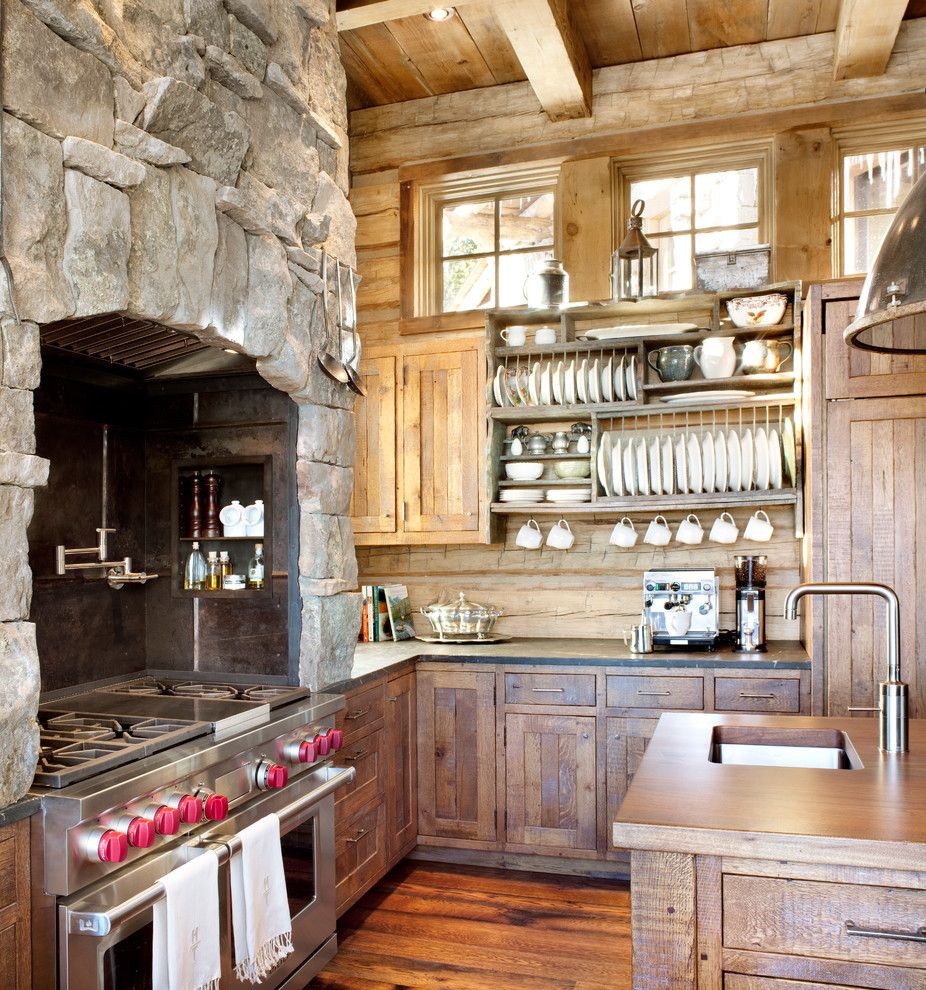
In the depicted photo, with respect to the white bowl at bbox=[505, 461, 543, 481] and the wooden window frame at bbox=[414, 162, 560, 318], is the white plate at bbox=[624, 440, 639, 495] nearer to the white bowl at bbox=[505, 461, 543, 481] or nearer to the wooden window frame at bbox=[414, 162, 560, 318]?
the white bowl at bbox=[505, 461, 543, 481]

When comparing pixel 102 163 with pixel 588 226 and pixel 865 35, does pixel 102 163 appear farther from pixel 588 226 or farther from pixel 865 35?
pixel 865 35

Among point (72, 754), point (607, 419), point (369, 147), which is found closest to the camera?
point (72, 754)

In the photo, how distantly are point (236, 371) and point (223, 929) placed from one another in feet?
5.43

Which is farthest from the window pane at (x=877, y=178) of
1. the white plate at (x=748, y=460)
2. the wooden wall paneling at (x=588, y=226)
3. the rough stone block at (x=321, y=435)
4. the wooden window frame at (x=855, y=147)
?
the rough stone block at (x=321, y=435)

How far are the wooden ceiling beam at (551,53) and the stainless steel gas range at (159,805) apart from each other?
99.9 inches

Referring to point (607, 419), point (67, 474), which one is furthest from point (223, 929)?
point (607, 419)

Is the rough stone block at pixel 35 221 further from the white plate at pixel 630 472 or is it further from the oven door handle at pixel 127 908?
the white plate at pixel 630 472

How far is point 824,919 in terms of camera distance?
150 cm

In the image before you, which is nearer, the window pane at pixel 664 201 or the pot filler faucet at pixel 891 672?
the pot filler faucet at pixel 891 672

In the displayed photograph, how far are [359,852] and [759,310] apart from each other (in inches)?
105

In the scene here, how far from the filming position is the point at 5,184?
1.79 metres

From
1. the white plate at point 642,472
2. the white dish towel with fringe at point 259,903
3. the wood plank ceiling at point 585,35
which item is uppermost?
the wood plank ceiling at point 585,35

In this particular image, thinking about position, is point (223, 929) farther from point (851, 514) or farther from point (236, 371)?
point (851, 514)

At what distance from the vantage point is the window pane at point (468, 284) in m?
4.54
